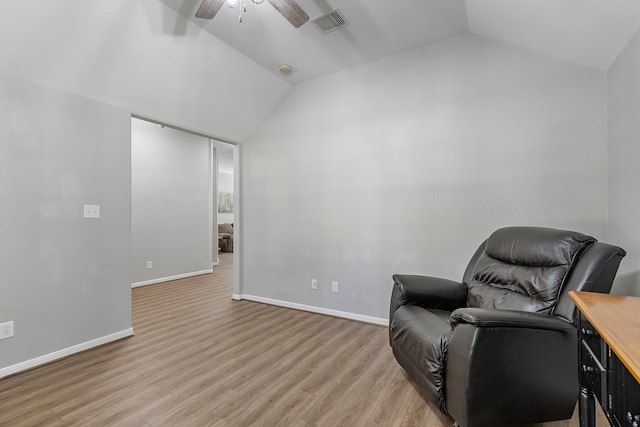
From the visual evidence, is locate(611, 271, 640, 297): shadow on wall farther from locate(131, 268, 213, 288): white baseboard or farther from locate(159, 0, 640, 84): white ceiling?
locate(131, 268, 213, 288): white baseboard

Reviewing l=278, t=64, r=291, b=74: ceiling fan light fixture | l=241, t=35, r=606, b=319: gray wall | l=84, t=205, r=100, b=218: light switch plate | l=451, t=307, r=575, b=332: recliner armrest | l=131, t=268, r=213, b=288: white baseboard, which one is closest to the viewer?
l=451, t=307, r=575, b=332: recliner armrest

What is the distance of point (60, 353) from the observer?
2.35 metres

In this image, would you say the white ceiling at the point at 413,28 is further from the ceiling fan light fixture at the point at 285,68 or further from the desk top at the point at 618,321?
the desk top at the point at 618,321

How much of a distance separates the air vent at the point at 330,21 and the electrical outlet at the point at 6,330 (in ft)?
10.8

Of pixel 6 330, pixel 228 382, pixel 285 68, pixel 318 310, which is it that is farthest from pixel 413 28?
pixel 6 330

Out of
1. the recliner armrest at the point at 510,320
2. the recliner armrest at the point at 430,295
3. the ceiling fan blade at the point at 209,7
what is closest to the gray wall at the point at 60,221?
the ceiling fan blade at the point at 209,7

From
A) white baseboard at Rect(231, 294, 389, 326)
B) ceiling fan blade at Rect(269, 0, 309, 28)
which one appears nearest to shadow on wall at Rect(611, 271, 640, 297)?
white baseboard at Rect(231, 294, 389, 326)

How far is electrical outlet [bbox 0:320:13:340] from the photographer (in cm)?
206

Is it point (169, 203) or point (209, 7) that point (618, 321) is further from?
point (169, 203)

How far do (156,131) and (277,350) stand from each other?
4.42m

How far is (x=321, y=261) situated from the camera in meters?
3.44

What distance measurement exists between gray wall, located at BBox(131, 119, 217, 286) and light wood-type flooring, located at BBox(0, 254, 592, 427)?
2168 millimetres

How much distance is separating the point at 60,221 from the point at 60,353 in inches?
42.3

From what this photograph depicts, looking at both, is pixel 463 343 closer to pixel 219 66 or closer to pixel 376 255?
pixel 376 255
